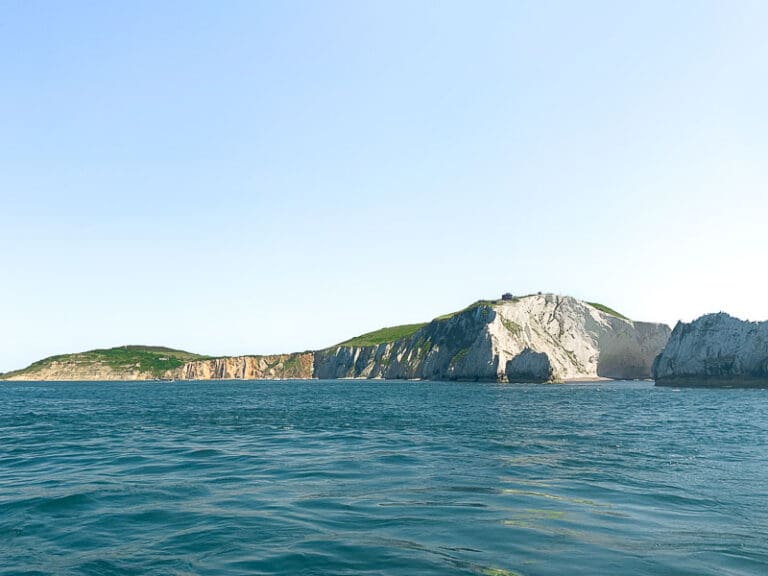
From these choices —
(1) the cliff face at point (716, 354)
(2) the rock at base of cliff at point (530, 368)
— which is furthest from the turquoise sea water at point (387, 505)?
(2) the rock at base of cliff at point (530, 368)

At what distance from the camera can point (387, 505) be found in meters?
15.2

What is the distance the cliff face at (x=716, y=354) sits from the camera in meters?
118

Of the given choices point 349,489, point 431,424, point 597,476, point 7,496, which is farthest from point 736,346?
point 7,496

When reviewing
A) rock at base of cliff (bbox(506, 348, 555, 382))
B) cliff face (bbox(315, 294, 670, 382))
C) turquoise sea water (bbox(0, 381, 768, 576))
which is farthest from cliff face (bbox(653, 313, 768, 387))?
turquoise sea water (bbox(0, 381, 768, 576))

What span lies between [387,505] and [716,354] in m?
136

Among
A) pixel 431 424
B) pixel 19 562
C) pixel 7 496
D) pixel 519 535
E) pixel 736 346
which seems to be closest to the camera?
pixel 19 562

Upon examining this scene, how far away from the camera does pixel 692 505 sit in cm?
1547

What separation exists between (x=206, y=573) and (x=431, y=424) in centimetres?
3182

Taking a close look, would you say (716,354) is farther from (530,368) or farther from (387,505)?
(387,505)

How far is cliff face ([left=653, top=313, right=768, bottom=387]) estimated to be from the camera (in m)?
118

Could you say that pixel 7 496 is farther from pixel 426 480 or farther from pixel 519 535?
pixel 519 535

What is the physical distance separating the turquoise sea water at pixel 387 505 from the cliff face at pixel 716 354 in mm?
105059

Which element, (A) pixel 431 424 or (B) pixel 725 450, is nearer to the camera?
(B) pixel 725 450

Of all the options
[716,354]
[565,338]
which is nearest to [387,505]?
[716,354]
